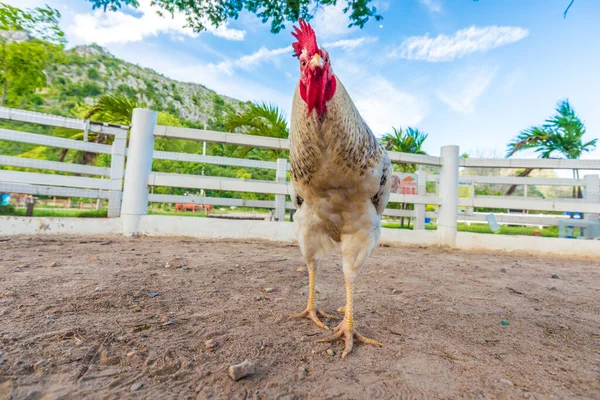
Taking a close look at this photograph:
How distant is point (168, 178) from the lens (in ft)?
16.1

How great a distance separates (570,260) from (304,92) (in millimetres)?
6077

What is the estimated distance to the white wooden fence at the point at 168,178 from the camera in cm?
461

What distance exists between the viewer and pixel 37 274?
7.91ft

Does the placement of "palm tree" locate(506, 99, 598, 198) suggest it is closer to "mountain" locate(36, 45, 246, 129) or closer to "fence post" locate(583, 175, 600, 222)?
"fence post" locate(583, 175, 600, 222)

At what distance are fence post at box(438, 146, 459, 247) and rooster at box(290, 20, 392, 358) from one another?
4175 mm

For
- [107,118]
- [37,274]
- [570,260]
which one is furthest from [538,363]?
[107,118]

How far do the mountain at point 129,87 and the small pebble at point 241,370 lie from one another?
63579 millimetres

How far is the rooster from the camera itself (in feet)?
4.86

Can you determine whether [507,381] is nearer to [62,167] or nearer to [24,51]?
[62,167]

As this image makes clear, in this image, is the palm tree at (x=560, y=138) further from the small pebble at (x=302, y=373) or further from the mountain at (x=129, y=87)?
the mountain at (x=129, y=87)

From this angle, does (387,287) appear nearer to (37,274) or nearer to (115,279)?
(115,279)

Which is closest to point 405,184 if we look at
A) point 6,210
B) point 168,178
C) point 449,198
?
point 449,198

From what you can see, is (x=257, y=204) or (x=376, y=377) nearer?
(x=376, y=377)

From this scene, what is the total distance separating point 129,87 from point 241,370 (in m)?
87.0
